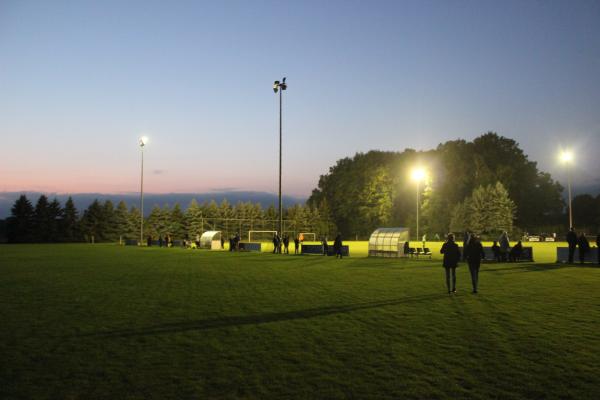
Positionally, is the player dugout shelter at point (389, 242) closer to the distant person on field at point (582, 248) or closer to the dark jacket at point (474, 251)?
the distant person on field at point (582, 248)

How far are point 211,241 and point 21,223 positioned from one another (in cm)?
5426

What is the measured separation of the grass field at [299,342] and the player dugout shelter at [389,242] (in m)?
18.8

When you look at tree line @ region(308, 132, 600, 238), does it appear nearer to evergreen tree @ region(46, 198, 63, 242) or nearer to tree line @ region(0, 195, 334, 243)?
tree line @ region(0, 195, 334, 243)

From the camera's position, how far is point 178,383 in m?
6.71

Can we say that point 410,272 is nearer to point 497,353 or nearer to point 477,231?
point 497,353

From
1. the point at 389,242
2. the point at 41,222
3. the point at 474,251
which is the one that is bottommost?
the point at 389,242

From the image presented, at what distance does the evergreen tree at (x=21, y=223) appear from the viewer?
9106cm

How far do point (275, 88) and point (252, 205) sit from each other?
7497 cm

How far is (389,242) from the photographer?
37.2m

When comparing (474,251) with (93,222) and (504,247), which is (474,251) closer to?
(504,247)

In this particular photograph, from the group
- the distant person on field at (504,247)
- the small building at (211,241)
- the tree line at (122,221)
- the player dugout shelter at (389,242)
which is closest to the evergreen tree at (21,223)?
the tree line at (122,221)

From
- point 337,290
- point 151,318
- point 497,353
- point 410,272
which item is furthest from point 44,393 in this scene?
point 410,272

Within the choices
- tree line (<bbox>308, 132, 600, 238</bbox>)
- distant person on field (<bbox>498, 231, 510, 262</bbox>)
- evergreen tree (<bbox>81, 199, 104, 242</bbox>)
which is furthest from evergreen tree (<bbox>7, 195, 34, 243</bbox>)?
distant person on field (<bbox>498, 231, 510, 262</bbox>)

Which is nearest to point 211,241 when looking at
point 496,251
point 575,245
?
point 496,251
